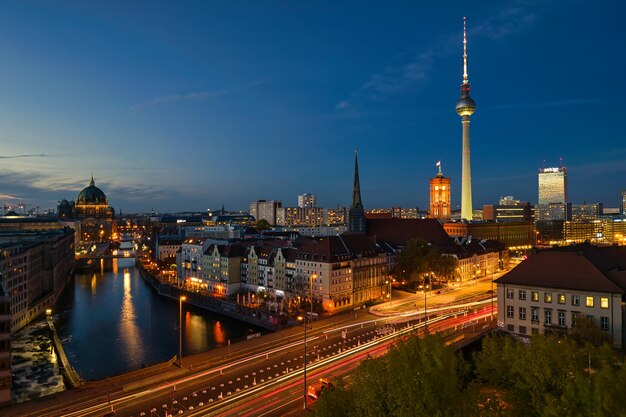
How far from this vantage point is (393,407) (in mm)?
19719

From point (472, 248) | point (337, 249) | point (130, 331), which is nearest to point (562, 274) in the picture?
point (337, 249)

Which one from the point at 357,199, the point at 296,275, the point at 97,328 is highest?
the point at 357,199

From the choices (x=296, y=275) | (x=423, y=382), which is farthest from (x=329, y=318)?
(x=423, y=382)

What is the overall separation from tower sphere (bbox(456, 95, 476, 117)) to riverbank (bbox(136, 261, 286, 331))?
128 metres

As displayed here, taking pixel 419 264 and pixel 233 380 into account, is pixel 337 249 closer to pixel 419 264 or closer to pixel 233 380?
pixel 419 264

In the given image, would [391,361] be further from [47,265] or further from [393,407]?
[47,265]

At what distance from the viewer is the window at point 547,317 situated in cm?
4125

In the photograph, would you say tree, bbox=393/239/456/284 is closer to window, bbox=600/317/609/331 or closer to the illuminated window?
the illuminated window

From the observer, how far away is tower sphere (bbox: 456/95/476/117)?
167 m

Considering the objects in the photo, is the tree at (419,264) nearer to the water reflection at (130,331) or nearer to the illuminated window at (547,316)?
the illuminated window at (547,316)

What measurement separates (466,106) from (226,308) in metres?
133

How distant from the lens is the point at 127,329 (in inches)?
2287

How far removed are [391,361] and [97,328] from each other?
1961 inches

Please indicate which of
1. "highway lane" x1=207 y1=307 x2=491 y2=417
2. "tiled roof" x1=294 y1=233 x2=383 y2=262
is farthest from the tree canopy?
"tiled roof" x1=294 y1=233 x2=383 y2=262
